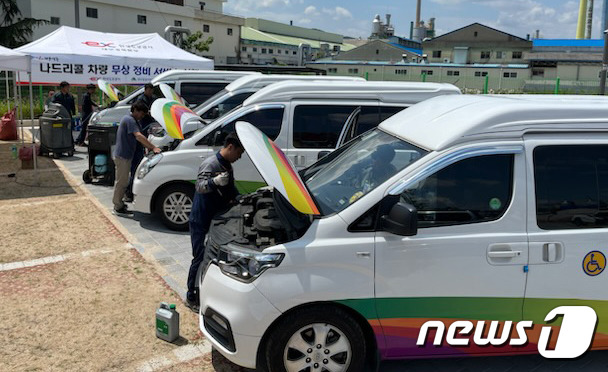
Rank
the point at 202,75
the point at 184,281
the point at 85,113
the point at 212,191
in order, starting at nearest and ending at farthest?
the point at 212,191 → the point at 184,281 → the point at 202,75 → the point at 85,113

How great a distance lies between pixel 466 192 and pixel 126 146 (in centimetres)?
572

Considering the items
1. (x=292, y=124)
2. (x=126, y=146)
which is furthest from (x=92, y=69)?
(x=292, y=124)

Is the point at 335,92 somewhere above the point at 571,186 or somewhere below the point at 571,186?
above

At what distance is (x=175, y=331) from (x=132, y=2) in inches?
1920

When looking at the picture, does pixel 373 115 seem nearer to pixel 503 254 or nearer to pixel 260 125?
pixel 260 125

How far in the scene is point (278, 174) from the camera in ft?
11.3

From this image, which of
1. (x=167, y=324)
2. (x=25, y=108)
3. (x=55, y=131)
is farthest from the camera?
(x=25, y=108)

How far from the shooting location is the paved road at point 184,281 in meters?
4.09

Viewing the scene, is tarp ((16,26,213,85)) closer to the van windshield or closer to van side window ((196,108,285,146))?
van side window ((196,108,285,146))

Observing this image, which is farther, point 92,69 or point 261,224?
point 92,69

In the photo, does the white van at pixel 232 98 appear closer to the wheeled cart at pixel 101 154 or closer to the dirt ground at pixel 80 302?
the wheeled cart at pixel 101 154

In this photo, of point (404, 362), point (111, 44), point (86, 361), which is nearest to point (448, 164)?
point (404, 362)

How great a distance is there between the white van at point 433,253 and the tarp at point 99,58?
1303 cm

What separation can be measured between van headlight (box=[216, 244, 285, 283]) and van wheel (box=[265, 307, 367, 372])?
1.20 feet
